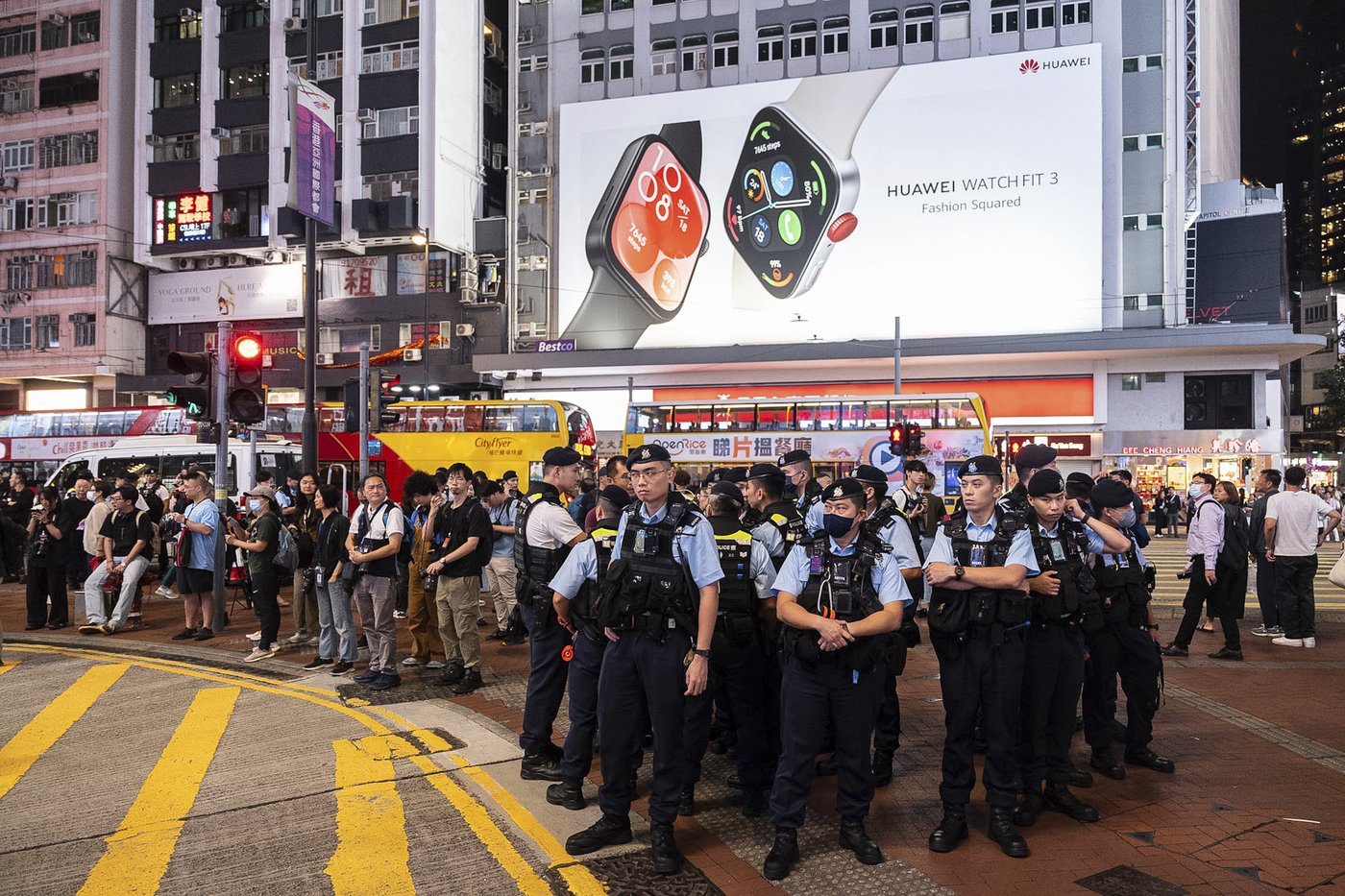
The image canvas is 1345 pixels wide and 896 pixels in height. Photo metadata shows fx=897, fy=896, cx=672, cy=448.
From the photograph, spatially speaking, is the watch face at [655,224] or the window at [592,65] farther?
the window at [592,65]

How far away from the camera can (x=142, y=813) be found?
203 inches

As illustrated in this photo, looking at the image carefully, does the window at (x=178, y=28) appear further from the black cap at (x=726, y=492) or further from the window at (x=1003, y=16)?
the black cap at (x=726, y=492)

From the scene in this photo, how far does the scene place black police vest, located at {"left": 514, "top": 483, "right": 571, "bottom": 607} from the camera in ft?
20.6

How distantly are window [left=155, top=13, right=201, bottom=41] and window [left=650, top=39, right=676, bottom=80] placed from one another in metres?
22.9

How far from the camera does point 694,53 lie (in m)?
40.1

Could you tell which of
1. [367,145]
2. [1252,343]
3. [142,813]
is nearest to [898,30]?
[1252,343]

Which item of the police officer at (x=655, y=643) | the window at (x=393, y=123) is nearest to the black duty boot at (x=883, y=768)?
the police officer at (x=655, y=643)

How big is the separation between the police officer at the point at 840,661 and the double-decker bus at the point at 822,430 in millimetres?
16957

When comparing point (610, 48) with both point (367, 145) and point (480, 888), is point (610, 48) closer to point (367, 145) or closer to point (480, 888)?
point (367, 145)

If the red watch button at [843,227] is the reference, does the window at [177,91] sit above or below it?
above

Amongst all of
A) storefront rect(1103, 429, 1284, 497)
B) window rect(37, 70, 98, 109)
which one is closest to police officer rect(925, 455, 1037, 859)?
storefront rect(1103, 429, 1284, 497)

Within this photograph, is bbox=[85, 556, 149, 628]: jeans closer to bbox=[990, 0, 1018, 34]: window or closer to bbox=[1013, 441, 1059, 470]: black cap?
bbox=[1013, 441, 1059, 470]: black cap

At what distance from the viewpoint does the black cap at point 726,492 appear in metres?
5.19

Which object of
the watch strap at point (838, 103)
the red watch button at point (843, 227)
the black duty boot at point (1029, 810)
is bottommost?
the black duty boot at point (1029, 810)
